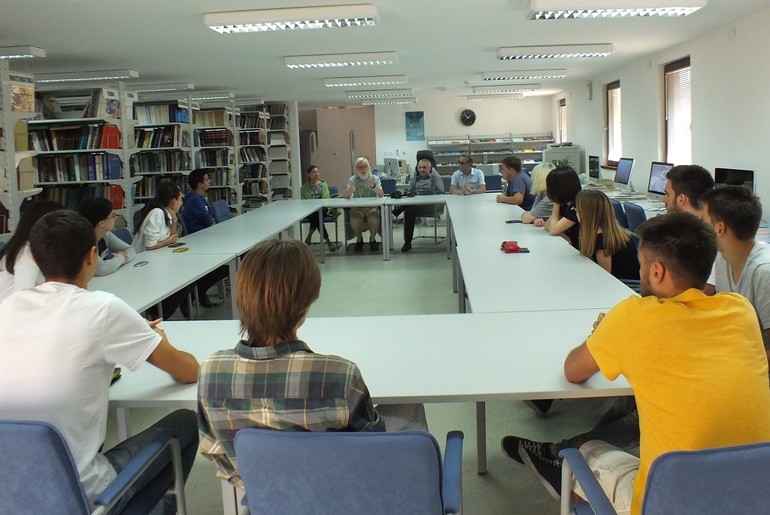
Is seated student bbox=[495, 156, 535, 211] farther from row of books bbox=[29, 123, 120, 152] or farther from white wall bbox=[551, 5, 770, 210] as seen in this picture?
row of books bbox=[29, 123, 120, 152]

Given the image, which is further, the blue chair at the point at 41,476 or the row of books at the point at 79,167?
the row of books at the point at 79,167

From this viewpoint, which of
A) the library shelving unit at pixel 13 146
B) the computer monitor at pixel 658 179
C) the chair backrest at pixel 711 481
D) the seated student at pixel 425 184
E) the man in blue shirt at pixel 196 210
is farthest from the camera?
the seated student at pixel 425 184

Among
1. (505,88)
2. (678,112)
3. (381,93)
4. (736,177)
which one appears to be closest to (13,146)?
(736,177)

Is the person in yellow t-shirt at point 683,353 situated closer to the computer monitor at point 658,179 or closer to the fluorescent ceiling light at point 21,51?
the computer monitor at point 658,179

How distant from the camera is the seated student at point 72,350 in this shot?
1.70m

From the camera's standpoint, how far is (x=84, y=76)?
808 cm

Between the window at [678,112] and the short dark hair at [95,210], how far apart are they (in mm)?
6261

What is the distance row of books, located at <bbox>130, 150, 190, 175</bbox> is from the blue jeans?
7391mm

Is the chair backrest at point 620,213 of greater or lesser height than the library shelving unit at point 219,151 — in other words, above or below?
below

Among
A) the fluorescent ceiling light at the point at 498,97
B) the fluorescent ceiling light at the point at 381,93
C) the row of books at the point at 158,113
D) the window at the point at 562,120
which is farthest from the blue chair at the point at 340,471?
the window at the point at 562,120

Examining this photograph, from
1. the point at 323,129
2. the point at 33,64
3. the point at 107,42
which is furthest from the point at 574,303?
the point at 323,129

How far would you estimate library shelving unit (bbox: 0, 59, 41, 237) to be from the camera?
5301mm

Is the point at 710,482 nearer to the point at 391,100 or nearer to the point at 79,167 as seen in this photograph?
the point at 79,167

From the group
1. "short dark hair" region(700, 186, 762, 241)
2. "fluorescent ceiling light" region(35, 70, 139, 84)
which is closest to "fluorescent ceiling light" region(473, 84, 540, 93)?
"fluorescent ceiling light" region(35, 70, 139, 84)
